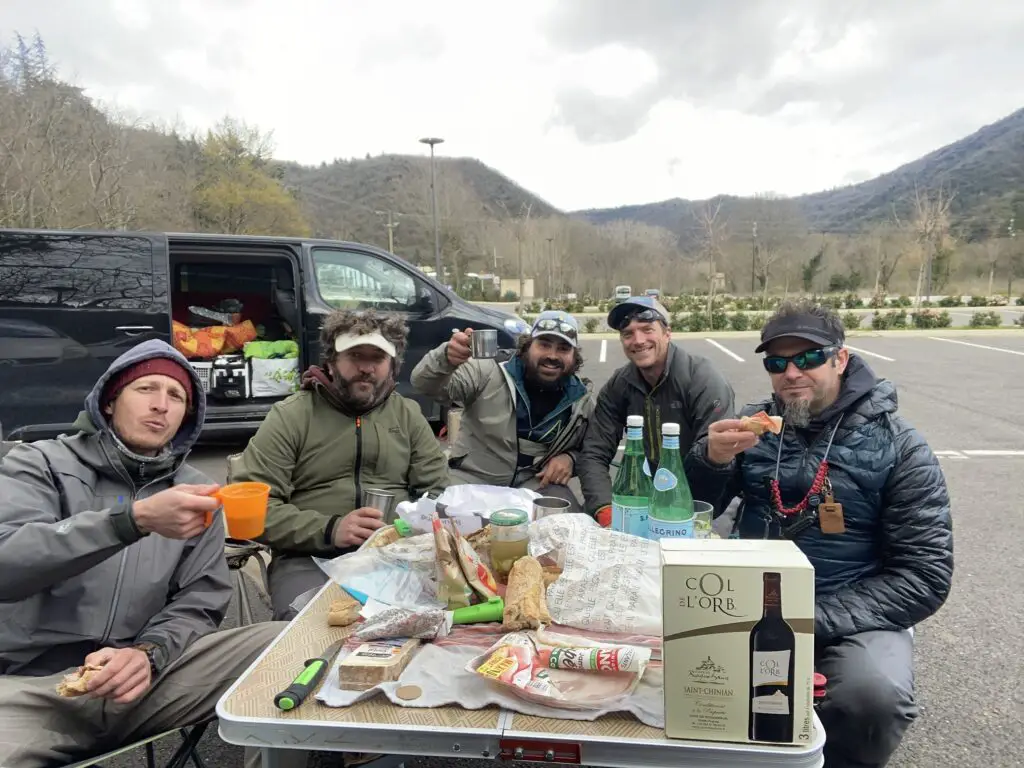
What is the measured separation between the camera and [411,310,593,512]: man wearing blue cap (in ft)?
10.7

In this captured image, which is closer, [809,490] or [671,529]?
[671,529]

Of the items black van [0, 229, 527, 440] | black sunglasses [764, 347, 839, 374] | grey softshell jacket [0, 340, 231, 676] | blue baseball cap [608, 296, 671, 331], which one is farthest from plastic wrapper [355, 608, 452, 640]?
black van [0, 229, 527, 440]

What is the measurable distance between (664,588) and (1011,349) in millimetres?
16824

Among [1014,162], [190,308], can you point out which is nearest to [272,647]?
[190,308]

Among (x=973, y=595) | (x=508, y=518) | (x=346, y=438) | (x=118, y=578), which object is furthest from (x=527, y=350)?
(x=973, y=595)

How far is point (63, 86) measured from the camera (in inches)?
801

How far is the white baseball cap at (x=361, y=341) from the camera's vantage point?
2.68m

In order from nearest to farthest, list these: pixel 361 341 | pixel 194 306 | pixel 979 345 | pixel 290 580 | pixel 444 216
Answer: pixel 290 580 < pixel 361 341 < pixel 194 306 < pixel 979 345 < pixel 444 216

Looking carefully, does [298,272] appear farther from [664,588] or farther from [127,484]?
[664,588]

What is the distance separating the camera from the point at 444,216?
61.1m

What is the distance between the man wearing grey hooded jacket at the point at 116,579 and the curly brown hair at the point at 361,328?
32.9 inches

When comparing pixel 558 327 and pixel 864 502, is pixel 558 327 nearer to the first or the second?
pixel 558 327

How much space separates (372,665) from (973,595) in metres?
3.55

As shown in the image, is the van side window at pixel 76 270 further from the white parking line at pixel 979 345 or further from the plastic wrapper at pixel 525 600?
the white parking line at pixel 979 345
